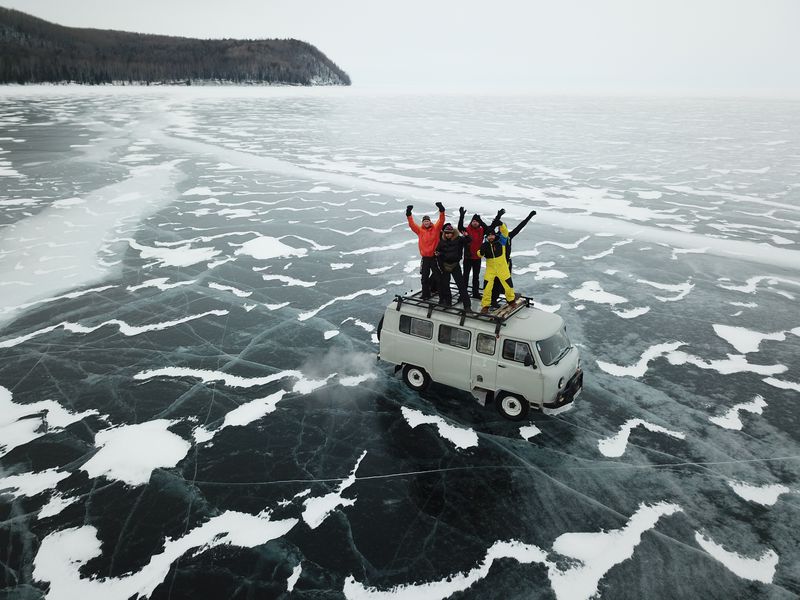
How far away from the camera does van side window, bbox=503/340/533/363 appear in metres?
8.77

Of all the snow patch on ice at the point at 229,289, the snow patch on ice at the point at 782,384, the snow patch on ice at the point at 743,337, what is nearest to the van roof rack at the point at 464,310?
the snow patch on ice at the point at 782,384

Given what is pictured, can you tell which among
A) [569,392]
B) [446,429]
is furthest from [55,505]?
[569,392]

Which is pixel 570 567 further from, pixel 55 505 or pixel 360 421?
pixel 55 505

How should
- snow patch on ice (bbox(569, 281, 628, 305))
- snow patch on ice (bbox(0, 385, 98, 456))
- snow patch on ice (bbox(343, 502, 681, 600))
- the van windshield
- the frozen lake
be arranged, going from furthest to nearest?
snow patch on ice (bbox(569, 281, 628, 305)), snow patch on ice (bbox(0, 385, 98, 456)), the van windshield, the frozen lake, snow patch on ice (bbox(343, 502, 681, 600))

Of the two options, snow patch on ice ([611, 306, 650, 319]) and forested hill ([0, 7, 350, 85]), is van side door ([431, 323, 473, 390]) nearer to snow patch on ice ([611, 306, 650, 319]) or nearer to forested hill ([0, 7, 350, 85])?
snow patch on ice ([611, 306, 650, 319])

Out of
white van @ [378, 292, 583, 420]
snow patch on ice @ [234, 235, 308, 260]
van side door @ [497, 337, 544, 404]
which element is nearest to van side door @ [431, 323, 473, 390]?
white van @ [378, 292, 583, 420]

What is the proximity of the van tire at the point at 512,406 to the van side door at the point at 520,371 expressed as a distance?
0.19 metres

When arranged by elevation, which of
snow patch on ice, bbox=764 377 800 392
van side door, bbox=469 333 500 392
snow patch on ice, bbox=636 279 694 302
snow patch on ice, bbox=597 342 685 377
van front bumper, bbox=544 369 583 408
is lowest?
snow patch on ice, bbox=597 342 685 377

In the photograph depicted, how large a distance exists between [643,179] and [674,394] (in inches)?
1021

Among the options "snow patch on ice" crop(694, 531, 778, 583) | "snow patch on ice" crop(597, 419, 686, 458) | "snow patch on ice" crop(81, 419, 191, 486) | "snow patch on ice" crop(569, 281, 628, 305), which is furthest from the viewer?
"snow patch on ice" crop(569, 281, 628, 305)

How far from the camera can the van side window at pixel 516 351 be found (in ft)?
28.8

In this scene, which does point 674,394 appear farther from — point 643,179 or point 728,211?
point 643,179

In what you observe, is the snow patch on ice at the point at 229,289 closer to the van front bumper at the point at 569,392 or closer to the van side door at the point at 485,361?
the van side door at the point at 485,361

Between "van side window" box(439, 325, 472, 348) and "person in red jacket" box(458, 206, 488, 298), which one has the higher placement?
"person in red jacket" box(458, 206, 488, 298)
